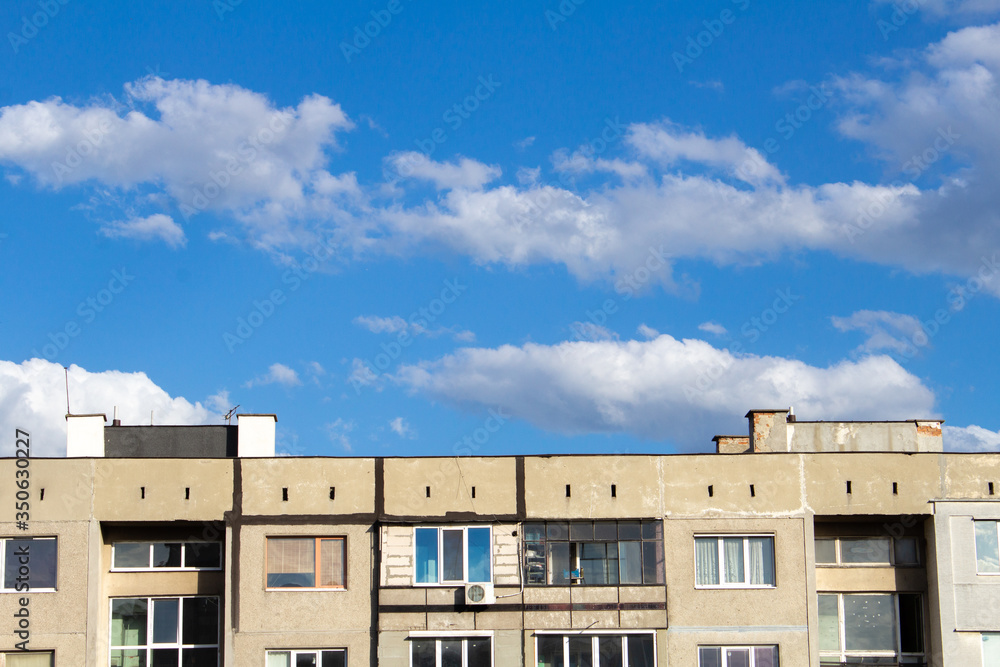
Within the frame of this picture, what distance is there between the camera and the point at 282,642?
94.8 ft

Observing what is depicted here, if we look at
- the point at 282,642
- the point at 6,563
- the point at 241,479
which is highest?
the point at 241,479

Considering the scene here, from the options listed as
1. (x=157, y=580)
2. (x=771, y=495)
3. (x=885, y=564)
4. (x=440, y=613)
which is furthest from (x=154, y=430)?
(x=885, y=564)

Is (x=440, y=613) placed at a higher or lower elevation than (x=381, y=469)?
lower

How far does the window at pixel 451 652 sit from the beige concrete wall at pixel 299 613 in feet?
4.13

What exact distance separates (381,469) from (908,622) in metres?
13.8

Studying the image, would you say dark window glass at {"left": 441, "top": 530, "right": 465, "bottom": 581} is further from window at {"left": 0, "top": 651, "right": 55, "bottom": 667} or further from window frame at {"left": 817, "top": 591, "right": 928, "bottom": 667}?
window at {"left": 0, "top": 651, "right": 55, "bottom": 667}

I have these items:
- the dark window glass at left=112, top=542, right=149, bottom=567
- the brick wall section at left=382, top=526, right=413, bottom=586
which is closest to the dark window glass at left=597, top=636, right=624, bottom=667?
the brick wall section at left=382, top=526, right=413, bottom=586

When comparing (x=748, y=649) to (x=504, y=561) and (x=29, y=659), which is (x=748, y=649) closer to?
(x=504, y=561)

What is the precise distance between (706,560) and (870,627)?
4695mm

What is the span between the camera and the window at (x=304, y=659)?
28984 millimetres

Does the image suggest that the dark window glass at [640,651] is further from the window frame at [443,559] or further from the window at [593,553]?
the window frame at [443,559]

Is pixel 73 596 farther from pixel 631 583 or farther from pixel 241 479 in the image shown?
pixel 631 583

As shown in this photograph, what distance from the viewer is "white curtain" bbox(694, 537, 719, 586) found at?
97.1 ft

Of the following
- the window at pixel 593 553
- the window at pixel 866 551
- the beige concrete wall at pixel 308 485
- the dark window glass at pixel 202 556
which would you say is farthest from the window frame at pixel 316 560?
the window at pixel 866 551
